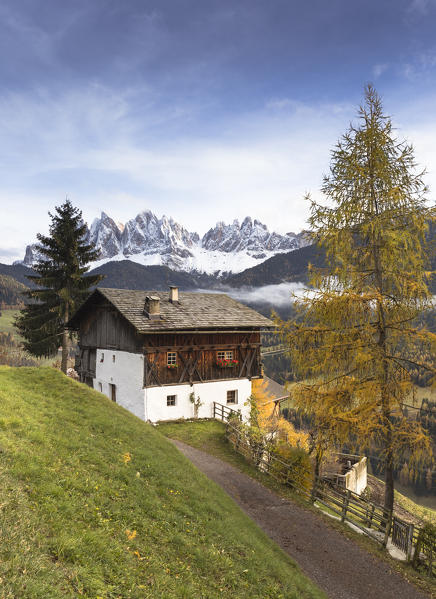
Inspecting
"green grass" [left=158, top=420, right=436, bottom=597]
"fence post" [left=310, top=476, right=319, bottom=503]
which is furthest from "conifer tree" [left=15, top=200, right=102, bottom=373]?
"fence post" [left=310, top=476, right=319, bottom=503]

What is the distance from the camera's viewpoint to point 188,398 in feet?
86.7

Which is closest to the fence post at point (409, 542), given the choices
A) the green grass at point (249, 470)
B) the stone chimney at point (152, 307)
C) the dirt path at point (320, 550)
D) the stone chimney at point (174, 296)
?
the green grass at point (249, 470)

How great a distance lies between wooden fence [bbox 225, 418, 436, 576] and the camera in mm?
12062

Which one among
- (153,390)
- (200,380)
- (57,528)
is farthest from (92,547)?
(200,380)

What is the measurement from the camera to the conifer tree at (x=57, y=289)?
30062 millimetres

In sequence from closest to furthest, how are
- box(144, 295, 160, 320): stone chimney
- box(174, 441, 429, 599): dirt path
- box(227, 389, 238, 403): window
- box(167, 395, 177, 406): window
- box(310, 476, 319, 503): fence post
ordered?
box(174, 441, 429, 599): dirt path, box(310, 476, 319, 503): fence post, box(167, 395, 177, 406): window, box(144, 295, 160, 320): stone chimney, box(227, 389, 238, 403): window

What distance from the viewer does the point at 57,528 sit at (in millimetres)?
6020

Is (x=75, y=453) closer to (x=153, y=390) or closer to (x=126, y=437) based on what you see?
(x=126, y=437)

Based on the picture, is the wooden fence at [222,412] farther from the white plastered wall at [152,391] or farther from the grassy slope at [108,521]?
the grassy slope at [108,521]

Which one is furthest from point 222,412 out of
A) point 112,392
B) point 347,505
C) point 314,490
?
point 347,505

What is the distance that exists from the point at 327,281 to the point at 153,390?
53.1ft

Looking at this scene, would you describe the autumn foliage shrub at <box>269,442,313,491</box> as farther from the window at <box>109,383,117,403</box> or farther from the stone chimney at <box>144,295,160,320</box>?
the window at <box>109,383,117,403</box>

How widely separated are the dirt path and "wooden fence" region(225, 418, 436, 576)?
1.30 m

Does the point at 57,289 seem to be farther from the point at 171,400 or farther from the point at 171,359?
the point at 171,400
